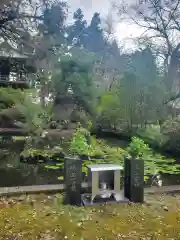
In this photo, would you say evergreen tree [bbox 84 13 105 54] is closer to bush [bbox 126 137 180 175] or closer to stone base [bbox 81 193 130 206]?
bush [bbox 126 137 180 175]

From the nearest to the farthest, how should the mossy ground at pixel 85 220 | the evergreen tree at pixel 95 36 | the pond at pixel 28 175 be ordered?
the mossy ground at pixel 85 220 < the pond at pixel 28 175 < the evergreen tree at pixel 95 36

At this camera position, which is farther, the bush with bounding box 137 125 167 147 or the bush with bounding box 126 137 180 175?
Result: the bush with bounding box 137 125 167 147

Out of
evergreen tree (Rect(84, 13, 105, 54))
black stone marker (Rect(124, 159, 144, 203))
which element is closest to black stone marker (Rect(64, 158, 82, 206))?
black stone marker (Rect(124, 159, 144, 203))

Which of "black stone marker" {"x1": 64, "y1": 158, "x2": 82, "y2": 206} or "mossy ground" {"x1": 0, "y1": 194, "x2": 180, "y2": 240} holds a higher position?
"black stone marker" {"x1": 64, "y1": 158, "x2": 82, "y2": 206}

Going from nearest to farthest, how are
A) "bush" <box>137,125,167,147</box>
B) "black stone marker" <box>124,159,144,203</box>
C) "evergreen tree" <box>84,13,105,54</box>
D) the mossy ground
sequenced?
the mossy ground < "black stone marker" <box>124,159,144,203</box> < "bush" <box>137,125,167,147</box> < "evergreen tree" <box>84,13,105,54</box>

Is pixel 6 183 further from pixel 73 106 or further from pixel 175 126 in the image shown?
pixel 73 106

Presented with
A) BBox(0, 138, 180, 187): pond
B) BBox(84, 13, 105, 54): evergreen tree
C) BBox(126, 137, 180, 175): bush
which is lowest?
BBox(0, 138, 180, 187): pond

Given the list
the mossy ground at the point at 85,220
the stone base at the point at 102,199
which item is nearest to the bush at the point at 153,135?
the mossy ground at the point at 85,220

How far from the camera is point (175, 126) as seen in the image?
428 inches

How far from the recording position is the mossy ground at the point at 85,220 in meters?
3.05

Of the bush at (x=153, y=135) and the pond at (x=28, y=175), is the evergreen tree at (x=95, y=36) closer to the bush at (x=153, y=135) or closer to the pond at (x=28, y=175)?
the bush at (x=153, y=135)

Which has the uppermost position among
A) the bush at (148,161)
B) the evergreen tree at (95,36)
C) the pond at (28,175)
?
the evergreen tree at (95,36)

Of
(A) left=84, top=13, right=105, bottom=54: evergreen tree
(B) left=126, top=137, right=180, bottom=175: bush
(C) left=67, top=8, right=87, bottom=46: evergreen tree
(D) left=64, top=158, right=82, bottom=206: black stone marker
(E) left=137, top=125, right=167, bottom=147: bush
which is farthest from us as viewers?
(A) left=84, top=13, right=105, bottom=54: evergreen tree

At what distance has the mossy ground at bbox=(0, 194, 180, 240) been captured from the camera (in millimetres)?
3049
